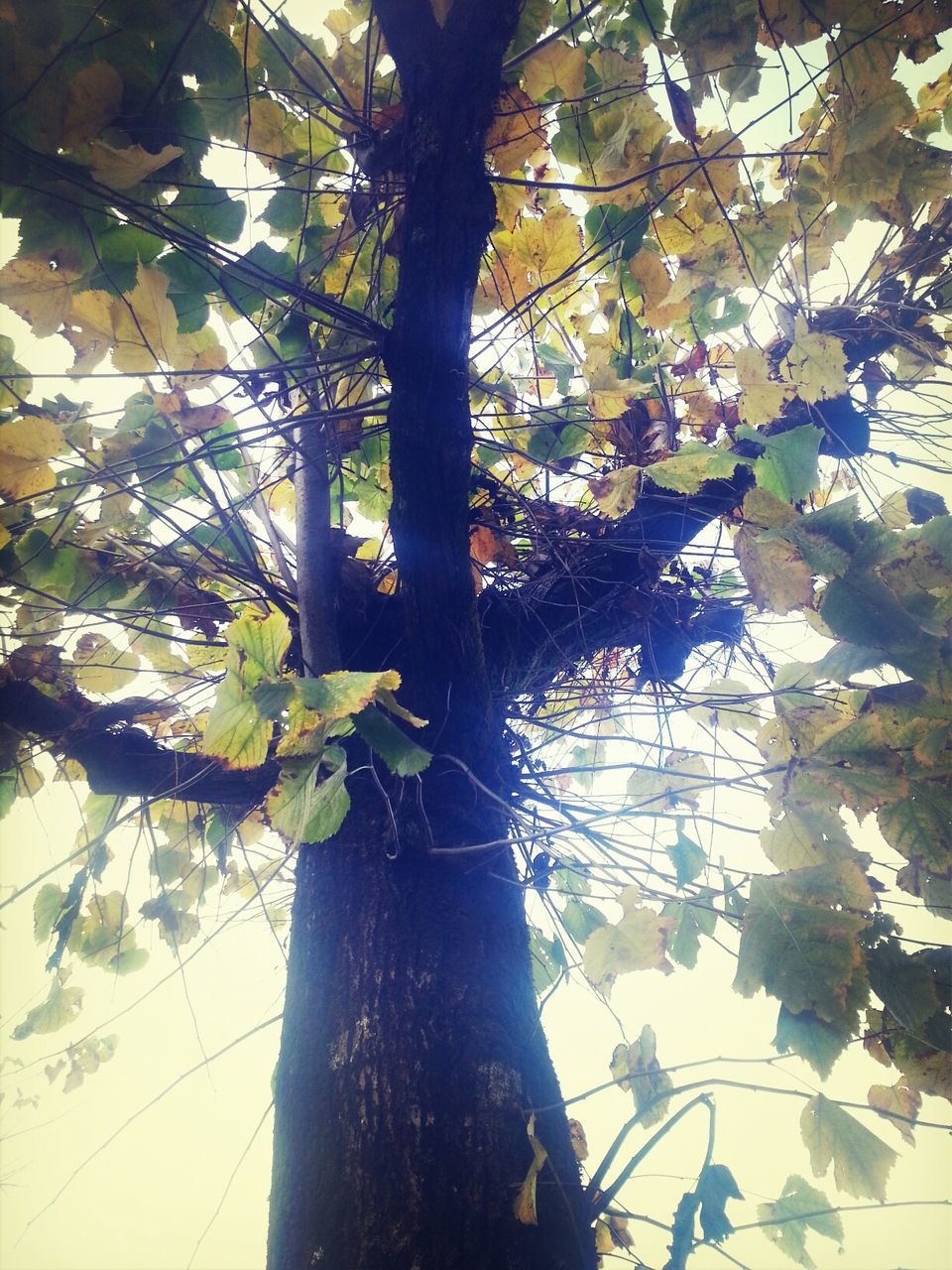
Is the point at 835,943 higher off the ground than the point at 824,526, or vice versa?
the point at 824,526

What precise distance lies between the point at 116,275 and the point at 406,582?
2.68ft

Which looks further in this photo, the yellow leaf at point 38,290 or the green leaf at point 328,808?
the yellow leaf at point 38,290

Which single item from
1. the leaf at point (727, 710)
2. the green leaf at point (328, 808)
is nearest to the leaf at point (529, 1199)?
the green leaf at point (328, 808)

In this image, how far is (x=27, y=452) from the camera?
4.21 ft

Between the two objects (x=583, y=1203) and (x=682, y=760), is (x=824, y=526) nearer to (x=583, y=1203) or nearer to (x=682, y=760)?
(x=583, y=1203)

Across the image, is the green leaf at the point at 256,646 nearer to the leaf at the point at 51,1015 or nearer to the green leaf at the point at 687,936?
the green leaf at the point at 687,936

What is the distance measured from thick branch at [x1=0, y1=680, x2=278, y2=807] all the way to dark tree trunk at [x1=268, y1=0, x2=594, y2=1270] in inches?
10.8

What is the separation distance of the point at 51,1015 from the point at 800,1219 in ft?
6.51

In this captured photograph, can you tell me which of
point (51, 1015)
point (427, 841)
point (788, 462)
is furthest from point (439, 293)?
point (51, 1015)

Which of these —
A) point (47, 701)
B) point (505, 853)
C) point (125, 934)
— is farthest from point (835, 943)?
point (125, 934)

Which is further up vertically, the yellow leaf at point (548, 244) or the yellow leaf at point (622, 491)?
the yellow leaf at point (548, 244)

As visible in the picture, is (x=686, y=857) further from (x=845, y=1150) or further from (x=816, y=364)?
(x=816, y=364)

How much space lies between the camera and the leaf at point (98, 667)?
5.87 ft

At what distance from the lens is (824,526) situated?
3.07 ft
